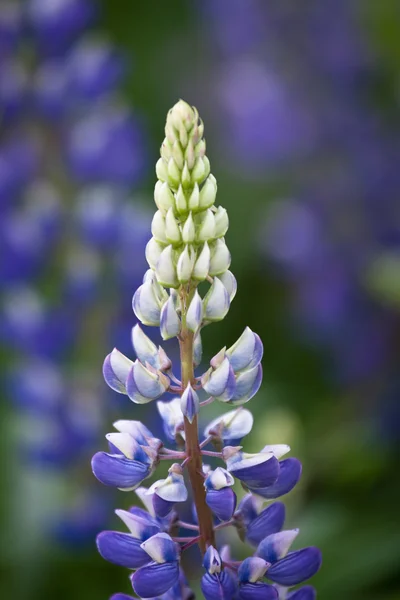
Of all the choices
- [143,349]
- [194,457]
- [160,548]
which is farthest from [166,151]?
[160,548]

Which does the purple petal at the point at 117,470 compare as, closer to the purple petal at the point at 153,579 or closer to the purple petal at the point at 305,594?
the purple petal at the point at 153,579

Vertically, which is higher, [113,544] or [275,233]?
[275,233]

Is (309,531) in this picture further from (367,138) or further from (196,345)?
(367,138)

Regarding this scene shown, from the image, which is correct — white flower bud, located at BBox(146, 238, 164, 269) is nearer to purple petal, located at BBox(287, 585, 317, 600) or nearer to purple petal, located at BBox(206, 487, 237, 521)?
purple petal, located at BBox(206, 487, 237, 521)

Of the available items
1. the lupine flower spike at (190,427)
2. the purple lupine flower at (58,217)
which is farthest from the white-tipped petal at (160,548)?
the purple lupine flower at (58,217)

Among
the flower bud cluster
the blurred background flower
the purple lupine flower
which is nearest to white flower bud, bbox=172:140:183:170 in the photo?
the flower bud cluster


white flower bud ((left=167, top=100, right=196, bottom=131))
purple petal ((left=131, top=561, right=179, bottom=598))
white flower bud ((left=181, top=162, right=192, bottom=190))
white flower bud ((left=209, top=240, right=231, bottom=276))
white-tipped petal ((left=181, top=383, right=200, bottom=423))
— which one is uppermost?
white flower bud ((left=167, top=100, right=196, bottom=131))

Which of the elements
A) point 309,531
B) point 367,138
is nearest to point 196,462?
point 309,531
